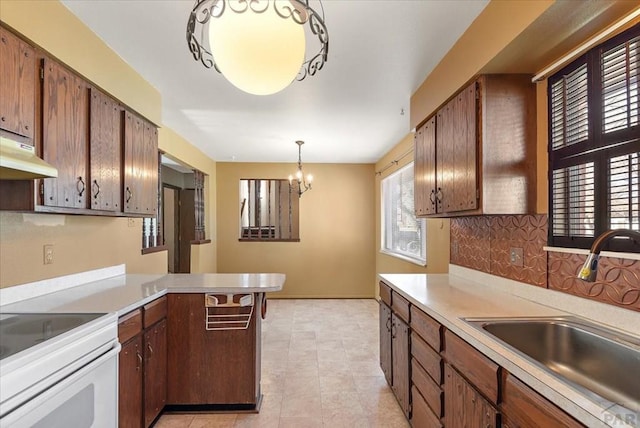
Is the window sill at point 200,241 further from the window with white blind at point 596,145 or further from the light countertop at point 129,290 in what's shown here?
the window with white blind at point 596,145

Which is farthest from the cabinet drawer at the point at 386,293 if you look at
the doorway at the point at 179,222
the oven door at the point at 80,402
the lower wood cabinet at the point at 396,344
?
the doorway at the point at 179,222

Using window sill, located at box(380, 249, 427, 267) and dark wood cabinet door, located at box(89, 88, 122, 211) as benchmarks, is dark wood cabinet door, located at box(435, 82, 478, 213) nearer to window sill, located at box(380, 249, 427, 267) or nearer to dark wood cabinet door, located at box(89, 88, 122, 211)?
window sill, located at box(380, 249, 427, 267)

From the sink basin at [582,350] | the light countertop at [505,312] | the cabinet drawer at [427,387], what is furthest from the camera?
the cabinet drawer at [427,387]

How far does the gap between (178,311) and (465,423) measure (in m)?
1.98

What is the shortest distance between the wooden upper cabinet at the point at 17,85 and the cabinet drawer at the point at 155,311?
1.19m

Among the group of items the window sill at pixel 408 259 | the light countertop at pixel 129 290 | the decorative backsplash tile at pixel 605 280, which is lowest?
the window sill at pixel 408 259

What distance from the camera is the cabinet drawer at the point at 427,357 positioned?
1794 mm

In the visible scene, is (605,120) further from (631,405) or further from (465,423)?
(465,423)

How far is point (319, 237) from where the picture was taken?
21.2 feet

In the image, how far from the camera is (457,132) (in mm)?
2297

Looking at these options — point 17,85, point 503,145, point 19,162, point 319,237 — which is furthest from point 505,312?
point 319,237

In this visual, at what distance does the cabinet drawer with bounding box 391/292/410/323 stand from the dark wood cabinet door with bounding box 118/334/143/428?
1741mm

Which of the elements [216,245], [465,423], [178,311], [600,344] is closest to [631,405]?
[600,344]

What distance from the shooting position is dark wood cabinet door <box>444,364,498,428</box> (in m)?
1.33
